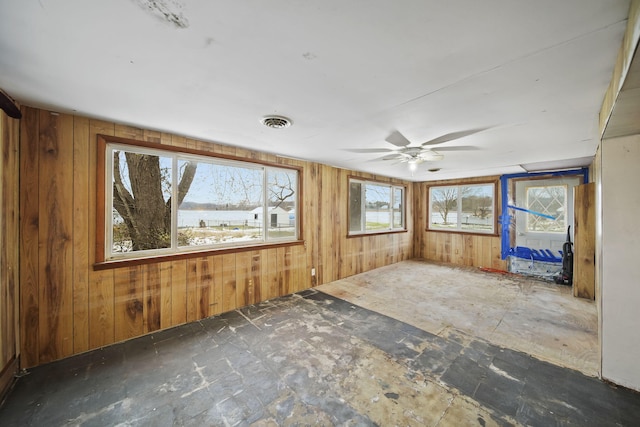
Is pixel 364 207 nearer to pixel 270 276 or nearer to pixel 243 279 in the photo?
pixel 270 276

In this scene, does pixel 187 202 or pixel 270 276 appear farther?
pixel 270 276

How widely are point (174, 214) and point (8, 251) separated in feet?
4.12

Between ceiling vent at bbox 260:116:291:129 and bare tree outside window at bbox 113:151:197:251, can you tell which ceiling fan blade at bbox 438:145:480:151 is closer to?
ceiling vent at bbox 260:116:291:129

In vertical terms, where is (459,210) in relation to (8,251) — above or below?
above

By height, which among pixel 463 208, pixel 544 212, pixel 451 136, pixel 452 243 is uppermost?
pixel 451 136

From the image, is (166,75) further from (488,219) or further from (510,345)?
(488,219)

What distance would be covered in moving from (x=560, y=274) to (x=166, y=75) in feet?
22.2

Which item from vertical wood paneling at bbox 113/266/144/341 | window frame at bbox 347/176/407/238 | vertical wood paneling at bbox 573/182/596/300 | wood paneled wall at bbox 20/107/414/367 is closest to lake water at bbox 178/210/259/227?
wood paneled wall at bbox 20/107/414/367

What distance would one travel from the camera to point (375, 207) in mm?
5750

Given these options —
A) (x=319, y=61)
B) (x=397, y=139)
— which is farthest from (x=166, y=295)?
(x=397, y=139)

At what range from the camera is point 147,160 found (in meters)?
2.71

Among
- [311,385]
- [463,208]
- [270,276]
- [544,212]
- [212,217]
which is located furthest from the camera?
[463,208]

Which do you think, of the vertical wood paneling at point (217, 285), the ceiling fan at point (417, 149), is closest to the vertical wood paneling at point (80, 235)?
the vertical wood paneling at point (217, 285)

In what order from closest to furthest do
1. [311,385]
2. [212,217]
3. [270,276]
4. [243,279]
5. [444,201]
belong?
[311,385] → [212,217] → [243,279] → [270,276] → [444,201]
